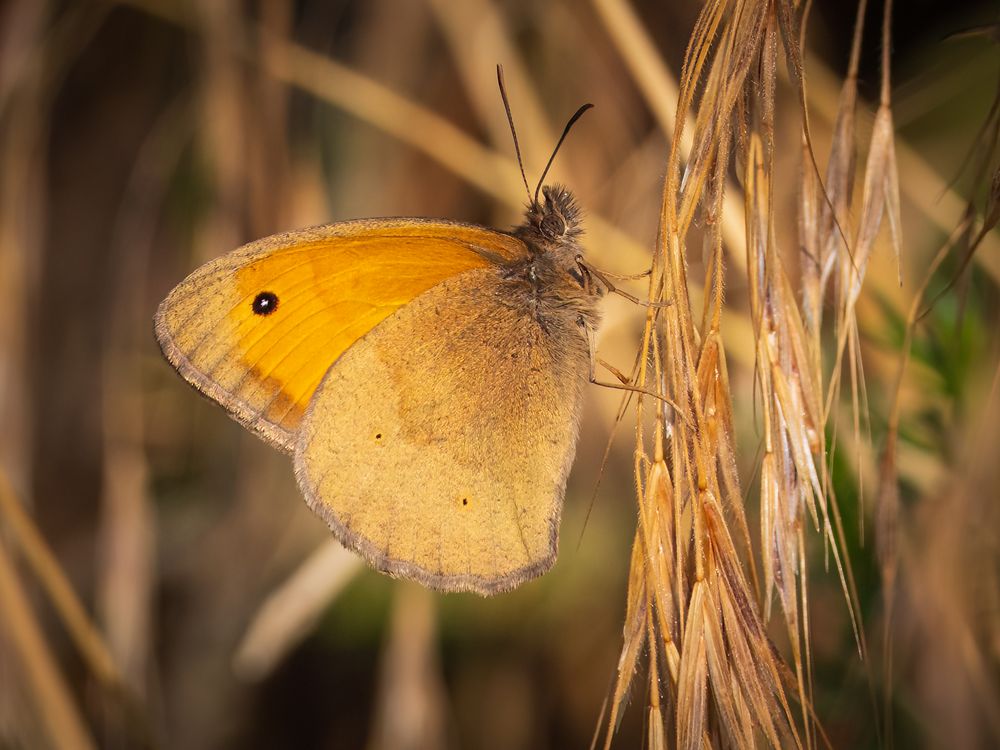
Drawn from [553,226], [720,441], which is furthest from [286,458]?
[720,441]

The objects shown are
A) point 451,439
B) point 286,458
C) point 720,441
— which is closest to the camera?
point 720,441

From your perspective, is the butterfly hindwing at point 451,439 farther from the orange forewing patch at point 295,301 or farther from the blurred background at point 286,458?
the blurred background at point 286,458

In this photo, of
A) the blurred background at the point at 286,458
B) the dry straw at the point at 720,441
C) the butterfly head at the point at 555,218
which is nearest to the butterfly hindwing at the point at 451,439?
the butterfly head at the point at 555,218

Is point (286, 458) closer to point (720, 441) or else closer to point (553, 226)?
point (553, 226)

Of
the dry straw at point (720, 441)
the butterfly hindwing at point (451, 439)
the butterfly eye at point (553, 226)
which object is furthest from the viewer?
the butterfly eye at point (553, 226)

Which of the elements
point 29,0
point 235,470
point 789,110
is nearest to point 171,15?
point 29,0

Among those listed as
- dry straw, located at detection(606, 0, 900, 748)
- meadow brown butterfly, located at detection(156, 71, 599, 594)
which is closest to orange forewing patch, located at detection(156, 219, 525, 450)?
meadow brown butterfly, located at detection(156, 71, 599, 594)

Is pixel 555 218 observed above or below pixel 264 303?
above
